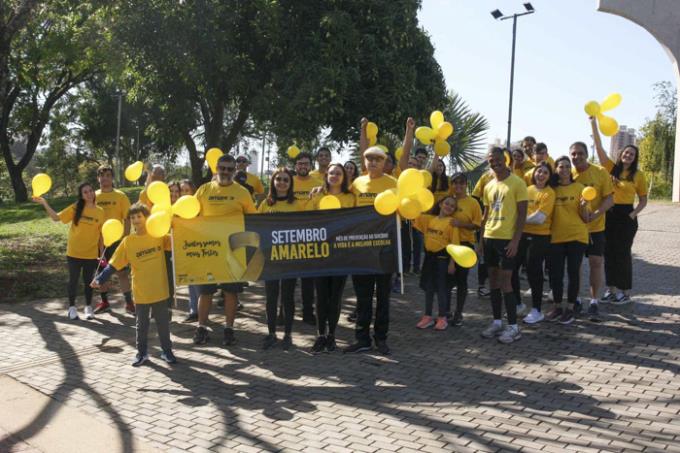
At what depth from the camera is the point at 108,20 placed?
13352mm

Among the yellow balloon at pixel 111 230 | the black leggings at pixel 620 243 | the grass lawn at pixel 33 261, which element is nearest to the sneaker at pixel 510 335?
the black leggings at pixel 620 243

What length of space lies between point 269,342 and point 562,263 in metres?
3.43

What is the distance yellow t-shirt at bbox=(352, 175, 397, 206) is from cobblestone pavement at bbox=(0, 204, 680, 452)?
1.53 m

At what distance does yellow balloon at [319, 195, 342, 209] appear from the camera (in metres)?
6.52

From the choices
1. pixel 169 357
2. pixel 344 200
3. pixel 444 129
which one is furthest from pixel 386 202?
pixel 169 357

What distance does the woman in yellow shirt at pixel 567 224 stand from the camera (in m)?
7.29

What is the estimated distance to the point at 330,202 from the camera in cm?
653

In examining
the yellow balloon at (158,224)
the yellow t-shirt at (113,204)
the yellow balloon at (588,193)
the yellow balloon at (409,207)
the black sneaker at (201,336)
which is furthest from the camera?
the yellow t-shirt at (113,204)

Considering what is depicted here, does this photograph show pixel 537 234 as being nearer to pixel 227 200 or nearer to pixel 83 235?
pixel 227 200

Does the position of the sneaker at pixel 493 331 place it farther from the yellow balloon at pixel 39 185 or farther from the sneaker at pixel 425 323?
the yellow balloon at pixel 39 185

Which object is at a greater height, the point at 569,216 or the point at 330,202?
the point at 330,202

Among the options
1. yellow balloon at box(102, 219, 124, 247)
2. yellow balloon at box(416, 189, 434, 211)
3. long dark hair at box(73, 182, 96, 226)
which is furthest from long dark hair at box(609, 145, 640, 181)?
long dark hair at box(73, 182, 96, 226)

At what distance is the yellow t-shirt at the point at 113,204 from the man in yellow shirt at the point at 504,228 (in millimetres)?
4449

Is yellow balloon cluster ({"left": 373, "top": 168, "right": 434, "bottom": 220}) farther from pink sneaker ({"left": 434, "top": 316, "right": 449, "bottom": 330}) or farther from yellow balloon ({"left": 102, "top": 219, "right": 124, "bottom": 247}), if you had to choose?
yellow balloon ({"left": 102, "top": 219, "right": 124, "bottom": 247})
